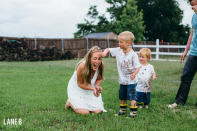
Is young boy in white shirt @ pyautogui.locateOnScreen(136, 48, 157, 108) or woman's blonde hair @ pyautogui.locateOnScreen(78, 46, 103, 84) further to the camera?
young boy in white shirt @ pyautogui.locateOnScreen(136, 48, 157, 108)

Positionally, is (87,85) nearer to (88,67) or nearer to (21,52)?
(88,67)

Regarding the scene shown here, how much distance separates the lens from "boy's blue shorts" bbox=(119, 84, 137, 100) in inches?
164

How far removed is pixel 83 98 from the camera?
184 inches

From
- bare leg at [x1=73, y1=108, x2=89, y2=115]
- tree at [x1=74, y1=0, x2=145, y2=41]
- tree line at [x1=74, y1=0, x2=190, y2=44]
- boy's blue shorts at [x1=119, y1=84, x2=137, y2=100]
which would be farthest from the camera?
tree line at [x1=74, y1=0, x2=190, y2=44]

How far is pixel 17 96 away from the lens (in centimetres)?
583

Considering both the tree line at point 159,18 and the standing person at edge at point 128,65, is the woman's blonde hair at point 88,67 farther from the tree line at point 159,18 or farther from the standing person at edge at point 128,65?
the tree line at point 159,18

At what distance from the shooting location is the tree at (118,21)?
3017 cm

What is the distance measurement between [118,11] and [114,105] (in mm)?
43475

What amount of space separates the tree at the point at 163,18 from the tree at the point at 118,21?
4745 millimetres

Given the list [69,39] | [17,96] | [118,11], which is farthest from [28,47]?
[118,11]

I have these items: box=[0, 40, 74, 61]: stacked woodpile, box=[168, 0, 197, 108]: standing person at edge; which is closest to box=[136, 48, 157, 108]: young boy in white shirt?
box=[168, 0, 197, 108]: standing person at edge

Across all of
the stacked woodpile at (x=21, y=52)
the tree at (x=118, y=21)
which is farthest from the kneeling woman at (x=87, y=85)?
the tree at (x=118, y=21)

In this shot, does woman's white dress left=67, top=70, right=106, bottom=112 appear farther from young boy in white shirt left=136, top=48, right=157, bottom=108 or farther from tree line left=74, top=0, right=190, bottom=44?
tree line left=74, top=0, right=190, bottom=44

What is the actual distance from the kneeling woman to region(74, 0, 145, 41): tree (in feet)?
79.3
